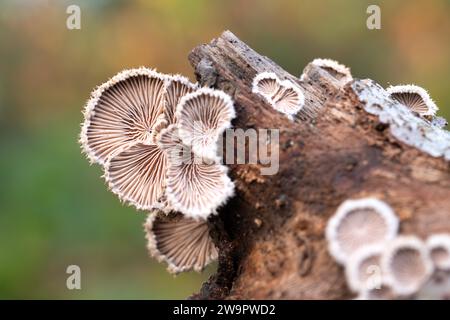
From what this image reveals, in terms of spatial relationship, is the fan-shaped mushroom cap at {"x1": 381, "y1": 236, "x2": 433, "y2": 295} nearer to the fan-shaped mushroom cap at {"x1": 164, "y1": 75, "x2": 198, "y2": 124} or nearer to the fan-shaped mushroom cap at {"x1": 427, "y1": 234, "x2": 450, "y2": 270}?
the fan-shaped mushroom cap at {"x1": 427, "y1": 234, "x2": 450, "y2": 270}

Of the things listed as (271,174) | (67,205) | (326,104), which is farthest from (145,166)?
(67,205)

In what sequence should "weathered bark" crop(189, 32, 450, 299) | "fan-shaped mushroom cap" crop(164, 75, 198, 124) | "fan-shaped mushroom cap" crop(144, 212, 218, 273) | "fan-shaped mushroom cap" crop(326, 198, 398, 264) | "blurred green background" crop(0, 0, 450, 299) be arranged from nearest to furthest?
"fan-shaped mushroom cap" crop(326, 198, 398, 264), "weathered bark" crop(189, 32, 450, 299), "fan-shaped mushroom cap" crop(164, 75, 198, 124), "fan-shaped mushroom cap" crop(144, 212, 218, 273), "blurred green background" crop(0, 0, 450, 299)

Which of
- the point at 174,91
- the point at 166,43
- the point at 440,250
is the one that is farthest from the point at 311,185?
the point at 166,43

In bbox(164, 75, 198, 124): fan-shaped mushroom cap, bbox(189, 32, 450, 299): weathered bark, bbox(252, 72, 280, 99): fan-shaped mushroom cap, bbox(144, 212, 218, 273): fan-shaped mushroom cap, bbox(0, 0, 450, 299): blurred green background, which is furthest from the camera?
bbox(0, 0, 450, 299): blurred green background

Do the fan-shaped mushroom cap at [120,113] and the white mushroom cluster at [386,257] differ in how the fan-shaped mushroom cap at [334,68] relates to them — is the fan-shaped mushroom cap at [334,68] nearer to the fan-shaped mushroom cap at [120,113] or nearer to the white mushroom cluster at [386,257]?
the fan-shaped mushroom cap at [120,113]

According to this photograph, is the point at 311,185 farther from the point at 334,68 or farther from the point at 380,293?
the point at 334,68

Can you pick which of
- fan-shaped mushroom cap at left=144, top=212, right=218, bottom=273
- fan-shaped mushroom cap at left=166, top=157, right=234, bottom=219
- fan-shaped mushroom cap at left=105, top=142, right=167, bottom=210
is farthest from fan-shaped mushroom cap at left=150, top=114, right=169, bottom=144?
fan-shaped mushroom cap at left=144, top=212, right=218, bottom=273

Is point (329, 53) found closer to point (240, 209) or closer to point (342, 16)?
point (342, 16)
